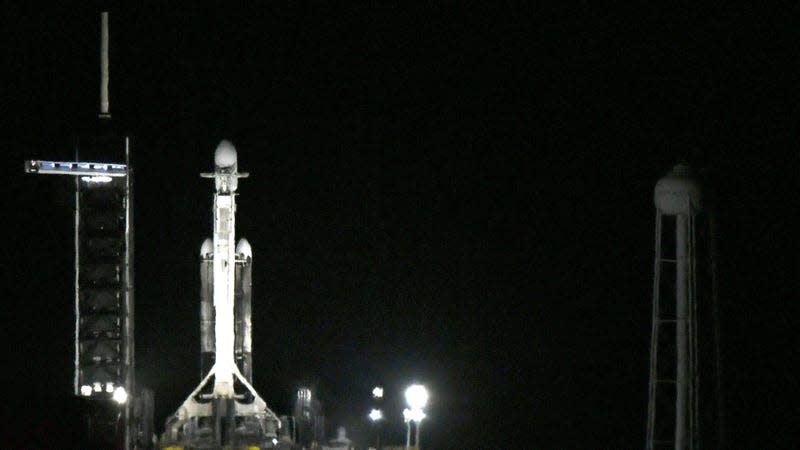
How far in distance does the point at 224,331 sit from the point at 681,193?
15.8 m

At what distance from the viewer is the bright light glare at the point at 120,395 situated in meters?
35.8

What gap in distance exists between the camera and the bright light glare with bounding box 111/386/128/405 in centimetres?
3581

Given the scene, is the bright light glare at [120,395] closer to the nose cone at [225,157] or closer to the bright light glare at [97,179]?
the bright light glare at [97,179]

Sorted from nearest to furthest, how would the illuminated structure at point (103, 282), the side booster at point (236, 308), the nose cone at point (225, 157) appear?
the illuminated structure at point (103, 282) → the nose cone at point (225, 157) → the side booster at point (236, 308)

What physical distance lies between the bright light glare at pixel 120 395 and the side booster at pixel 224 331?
23.0 ft

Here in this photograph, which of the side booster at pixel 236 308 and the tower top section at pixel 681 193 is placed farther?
the side booster at pixel 236 308

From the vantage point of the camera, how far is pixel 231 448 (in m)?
40.8

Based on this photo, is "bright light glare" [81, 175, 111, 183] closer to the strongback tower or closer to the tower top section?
the strongback tower

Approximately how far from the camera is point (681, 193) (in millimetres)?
33344

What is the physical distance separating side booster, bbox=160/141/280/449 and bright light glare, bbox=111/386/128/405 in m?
7.01

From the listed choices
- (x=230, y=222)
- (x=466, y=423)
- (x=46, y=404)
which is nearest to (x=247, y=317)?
(x=230, y=222)

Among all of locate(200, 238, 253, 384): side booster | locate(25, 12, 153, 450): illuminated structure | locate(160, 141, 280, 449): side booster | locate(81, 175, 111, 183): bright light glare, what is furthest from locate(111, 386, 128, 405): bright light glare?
locate(200, 238, 253, 384): side booster

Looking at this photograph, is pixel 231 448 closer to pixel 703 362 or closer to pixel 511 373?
pixel 703 362

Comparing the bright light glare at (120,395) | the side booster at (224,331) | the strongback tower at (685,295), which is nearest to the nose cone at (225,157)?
the side booster at (224,331)
